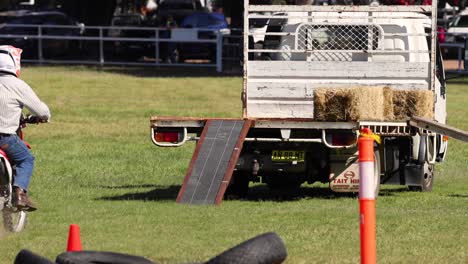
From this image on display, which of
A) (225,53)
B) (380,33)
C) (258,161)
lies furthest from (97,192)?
(225,53)

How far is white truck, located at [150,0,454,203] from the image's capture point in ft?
49.6

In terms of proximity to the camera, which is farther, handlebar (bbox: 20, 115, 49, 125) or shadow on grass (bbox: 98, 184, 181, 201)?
shadow on grass (bbox: 98, 184, 181, 201)

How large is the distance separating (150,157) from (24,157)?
8889 mm

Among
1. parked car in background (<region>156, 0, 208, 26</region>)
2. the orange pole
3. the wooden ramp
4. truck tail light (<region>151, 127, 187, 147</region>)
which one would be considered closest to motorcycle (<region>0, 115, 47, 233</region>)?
the wooden ramp

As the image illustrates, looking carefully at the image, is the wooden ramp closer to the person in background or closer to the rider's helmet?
the person in background

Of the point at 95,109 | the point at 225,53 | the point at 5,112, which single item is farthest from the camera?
the point at 225,53

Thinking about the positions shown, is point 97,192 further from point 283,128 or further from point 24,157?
point 24,157

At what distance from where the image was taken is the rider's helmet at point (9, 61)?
41.0 feet

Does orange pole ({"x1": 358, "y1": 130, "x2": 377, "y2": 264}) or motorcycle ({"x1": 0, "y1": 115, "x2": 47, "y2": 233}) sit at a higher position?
orange pole ({"x1": 358, "y1": 130, "x2": 377, "y2": 264})

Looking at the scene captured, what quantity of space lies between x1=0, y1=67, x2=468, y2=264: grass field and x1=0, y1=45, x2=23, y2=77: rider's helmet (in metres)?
1.48

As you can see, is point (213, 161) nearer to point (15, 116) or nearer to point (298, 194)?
point (298, 194)

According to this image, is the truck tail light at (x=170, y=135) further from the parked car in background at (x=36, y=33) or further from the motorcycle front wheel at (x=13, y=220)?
the parked car in background at (x=36, y=33)

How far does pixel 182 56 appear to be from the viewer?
4406 centimetres

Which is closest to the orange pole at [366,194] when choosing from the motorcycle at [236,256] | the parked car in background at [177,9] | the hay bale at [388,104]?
the motorcycle at [236,256]
